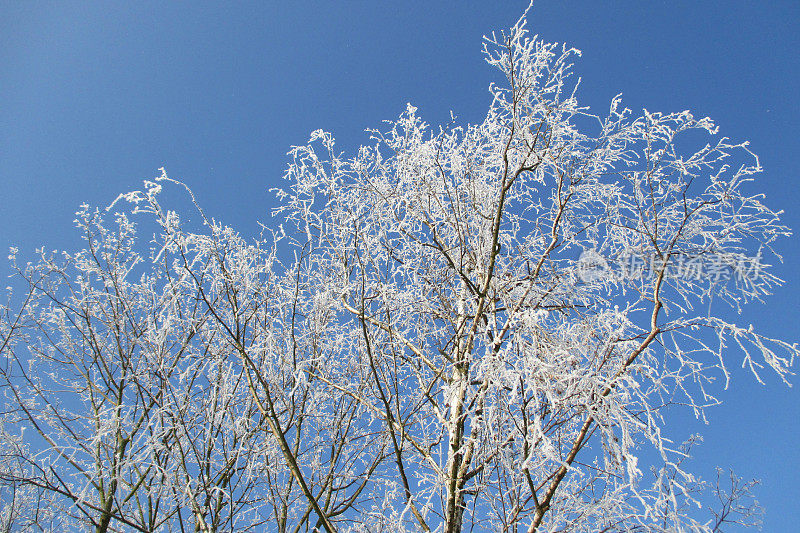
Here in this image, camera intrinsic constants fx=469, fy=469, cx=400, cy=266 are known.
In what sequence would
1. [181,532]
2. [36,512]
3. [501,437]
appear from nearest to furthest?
[501,437] < [181,532] < [36,512]

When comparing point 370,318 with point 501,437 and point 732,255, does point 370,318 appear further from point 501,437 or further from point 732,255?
point 732,255

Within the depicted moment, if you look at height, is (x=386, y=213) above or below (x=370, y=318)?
above

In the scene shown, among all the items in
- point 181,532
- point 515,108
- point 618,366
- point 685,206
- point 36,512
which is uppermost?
point 515,108

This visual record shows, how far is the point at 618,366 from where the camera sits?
2826 mm

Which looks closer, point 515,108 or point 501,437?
point 501,437

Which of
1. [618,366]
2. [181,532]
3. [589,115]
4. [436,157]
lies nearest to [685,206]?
[589,115]

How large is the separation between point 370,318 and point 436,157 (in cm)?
146

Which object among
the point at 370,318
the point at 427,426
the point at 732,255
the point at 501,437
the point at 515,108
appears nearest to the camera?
the point at 732,255

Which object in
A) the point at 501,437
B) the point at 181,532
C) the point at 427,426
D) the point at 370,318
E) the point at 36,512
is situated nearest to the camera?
the point at 501,437

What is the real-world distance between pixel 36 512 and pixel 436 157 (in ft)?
18.5

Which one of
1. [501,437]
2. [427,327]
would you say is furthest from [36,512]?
[501,437]

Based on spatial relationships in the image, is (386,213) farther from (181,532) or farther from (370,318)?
(181,532)

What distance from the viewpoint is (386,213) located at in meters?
4.21

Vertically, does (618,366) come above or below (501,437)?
above
